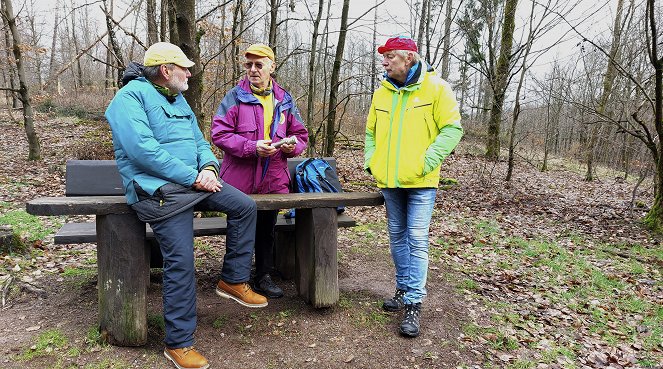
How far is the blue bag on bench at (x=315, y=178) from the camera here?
3.98 m

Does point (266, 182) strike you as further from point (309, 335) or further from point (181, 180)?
point (309, 335)

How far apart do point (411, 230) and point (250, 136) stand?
55.9 inches

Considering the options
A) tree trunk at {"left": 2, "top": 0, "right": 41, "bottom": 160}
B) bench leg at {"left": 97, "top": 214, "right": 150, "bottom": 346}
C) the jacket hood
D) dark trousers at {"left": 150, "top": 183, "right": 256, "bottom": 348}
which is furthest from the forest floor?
tree trunk at {"left": 2, "top": 0, "right": 41, "bottom": 160}

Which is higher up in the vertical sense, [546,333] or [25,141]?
[25,141]

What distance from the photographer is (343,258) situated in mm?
4996

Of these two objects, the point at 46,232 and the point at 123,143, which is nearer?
the point at 123,143

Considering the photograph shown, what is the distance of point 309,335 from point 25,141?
1470 cm

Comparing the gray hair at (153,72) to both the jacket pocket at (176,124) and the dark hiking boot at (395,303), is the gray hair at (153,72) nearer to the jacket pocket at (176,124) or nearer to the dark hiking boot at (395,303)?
the jacket pocket at (176,124)

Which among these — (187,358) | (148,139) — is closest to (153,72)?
(148,139)

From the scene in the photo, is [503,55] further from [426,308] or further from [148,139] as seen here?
[148,139]

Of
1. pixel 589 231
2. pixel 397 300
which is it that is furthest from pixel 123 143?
pixel 589 231

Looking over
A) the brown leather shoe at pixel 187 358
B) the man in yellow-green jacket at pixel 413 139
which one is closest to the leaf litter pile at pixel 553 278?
the man in yellow-green jacket at pixel 413 139

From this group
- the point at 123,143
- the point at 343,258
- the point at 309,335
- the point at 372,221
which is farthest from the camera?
the point at 372,221

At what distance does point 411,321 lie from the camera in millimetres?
3402
